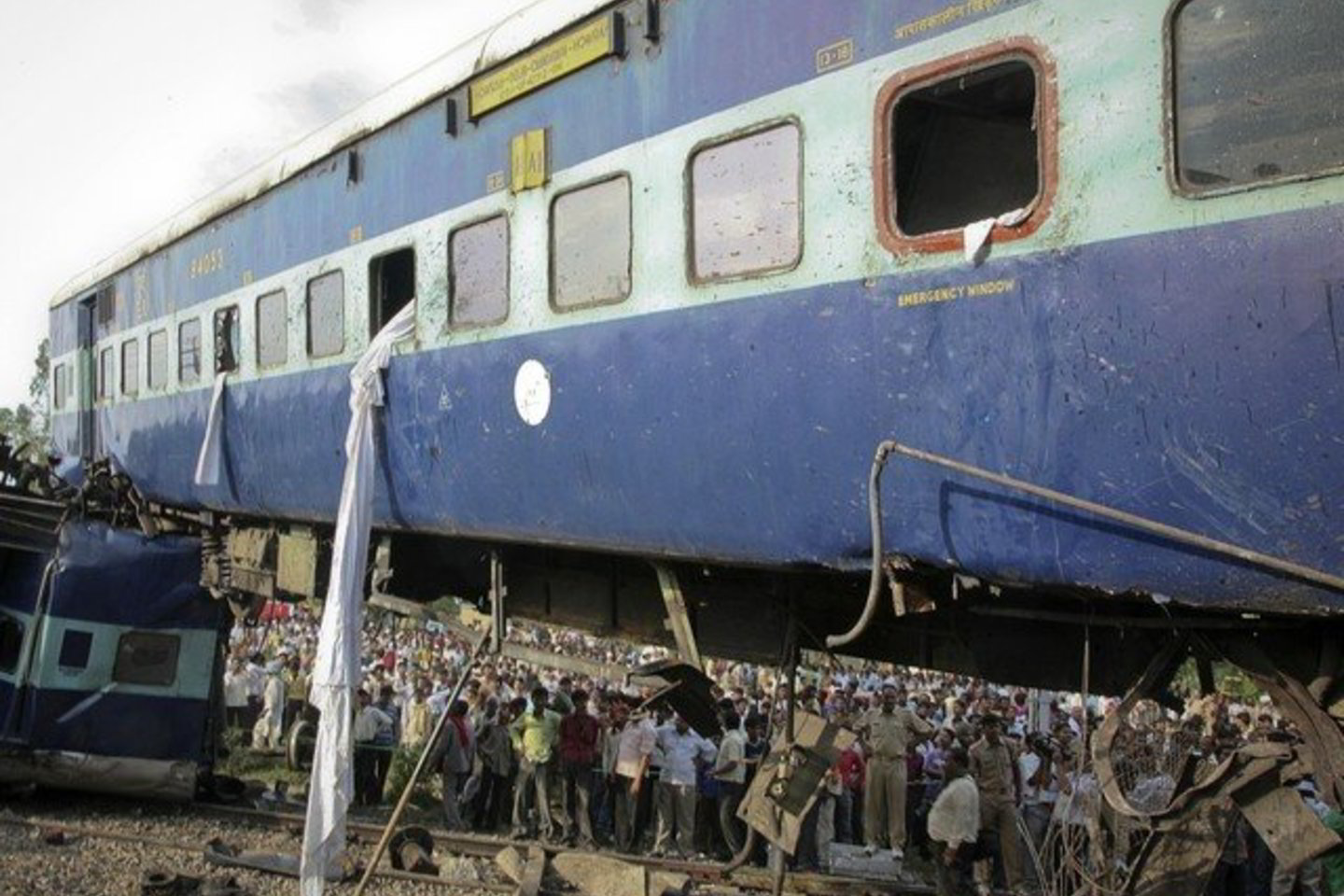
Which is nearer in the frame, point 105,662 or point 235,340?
point 235,340

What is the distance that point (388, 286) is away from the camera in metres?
7.57

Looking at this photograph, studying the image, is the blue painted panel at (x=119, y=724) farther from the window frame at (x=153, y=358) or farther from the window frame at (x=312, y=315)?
the window frame at (x=312, y=315)

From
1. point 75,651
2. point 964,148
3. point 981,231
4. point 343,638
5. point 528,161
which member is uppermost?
point 528,161

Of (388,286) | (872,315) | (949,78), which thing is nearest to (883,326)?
(872,315)

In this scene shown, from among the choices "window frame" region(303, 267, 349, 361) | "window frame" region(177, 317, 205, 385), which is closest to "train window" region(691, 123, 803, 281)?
"window frame" region(303, 267, 349, 361)

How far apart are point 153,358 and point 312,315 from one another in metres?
4.10

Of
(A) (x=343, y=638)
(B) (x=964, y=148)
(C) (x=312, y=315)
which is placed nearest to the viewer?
(B) (x=964, y=148)

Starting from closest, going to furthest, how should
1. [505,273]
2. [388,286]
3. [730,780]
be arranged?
1. [505,273]
2. [388,286]
3. [730,780]

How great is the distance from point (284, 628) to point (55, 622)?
16012 millimetres

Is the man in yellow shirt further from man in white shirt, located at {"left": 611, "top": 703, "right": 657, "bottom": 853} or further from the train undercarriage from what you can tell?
the train undercarriage

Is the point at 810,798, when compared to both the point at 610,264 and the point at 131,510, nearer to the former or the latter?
the point at 610,264

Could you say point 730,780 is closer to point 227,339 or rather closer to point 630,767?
point 630,767

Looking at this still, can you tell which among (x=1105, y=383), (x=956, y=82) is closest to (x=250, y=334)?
(x=956, y=82)

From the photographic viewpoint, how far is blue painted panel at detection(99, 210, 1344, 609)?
3213mm
